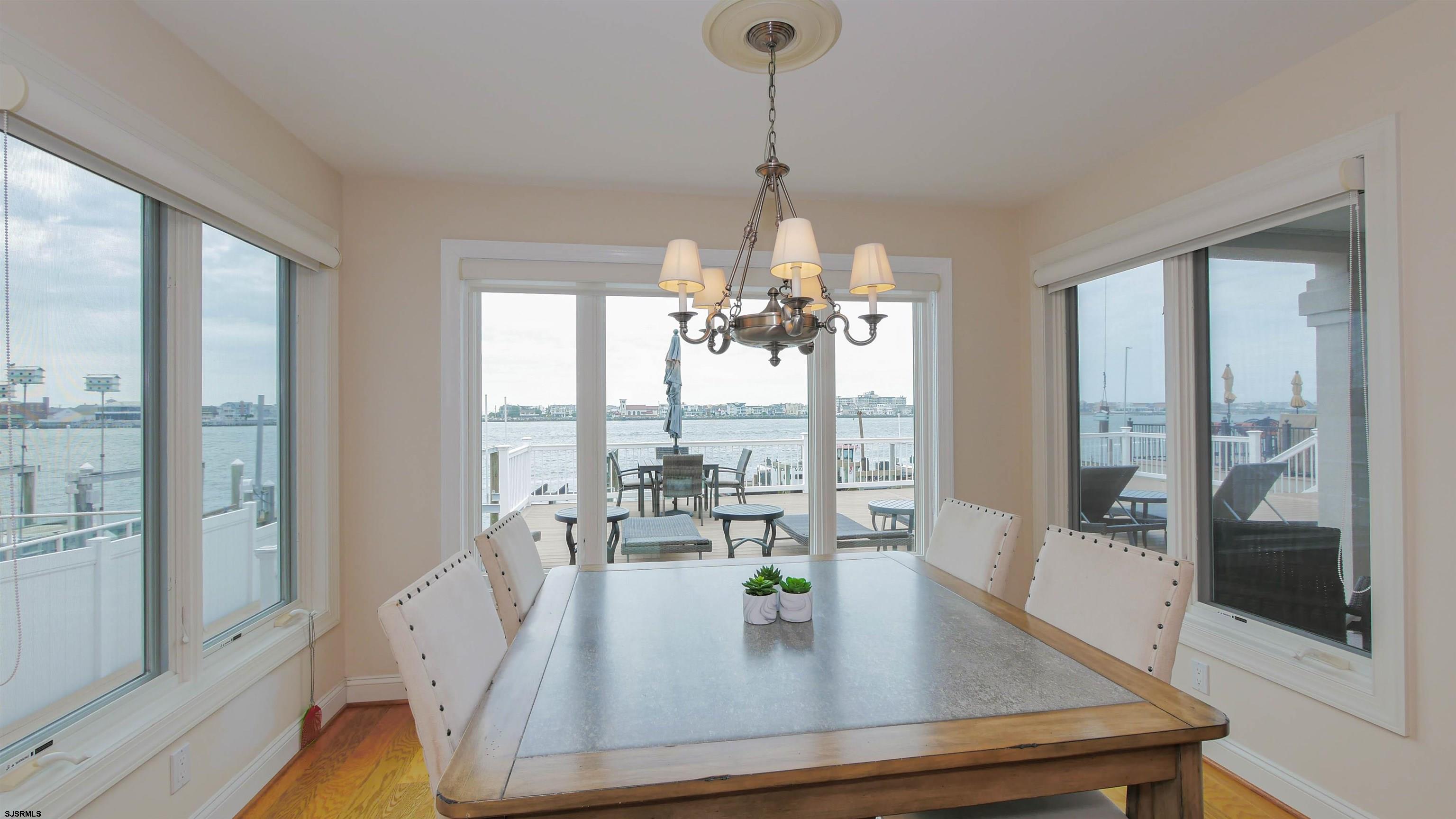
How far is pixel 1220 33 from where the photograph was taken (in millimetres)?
1900

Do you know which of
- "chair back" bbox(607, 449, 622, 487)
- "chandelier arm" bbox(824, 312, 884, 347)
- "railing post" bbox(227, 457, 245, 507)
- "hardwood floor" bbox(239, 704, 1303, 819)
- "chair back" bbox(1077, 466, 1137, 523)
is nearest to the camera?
"chandelier arm" bbox(824, 312, 884, 347)

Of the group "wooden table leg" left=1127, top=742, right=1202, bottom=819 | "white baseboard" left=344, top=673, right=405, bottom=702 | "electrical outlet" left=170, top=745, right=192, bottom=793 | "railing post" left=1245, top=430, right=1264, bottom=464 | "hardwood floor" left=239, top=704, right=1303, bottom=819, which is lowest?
"hardwood floor" left=239, top=704, right=1303, bottom=819

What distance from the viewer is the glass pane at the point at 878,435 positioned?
353cm

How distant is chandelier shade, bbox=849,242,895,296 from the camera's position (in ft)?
5.60

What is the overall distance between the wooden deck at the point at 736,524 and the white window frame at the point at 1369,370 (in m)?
1.47

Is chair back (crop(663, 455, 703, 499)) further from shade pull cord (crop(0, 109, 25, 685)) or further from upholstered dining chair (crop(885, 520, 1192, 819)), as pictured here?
shade pull cord (crop(0, 109, 25, 685))

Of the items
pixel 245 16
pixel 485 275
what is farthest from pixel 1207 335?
pixel 245 16

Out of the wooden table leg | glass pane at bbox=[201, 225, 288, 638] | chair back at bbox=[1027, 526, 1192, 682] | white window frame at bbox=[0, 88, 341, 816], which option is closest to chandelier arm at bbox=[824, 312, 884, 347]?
chair back at bbox=[1027, 526, 1192, 682]

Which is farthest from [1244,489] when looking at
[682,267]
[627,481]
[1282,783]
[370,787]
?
[370,787]

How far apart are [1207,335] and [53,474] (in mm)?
3875

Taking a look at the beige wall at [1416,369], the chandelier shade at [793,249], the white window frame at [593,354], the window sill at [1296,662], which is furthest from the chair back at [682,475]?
the beige wall at [1416,369]

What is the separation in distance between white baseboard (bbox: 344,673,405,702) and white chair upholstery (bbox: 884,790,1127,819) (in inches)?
102

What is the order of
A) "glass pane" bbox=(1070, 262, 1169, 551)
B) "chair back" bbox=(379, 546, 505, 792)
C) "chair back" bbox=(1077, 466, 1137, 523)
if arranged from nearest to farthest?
"chair back" bbox=(379, 546, 505, 792)
"glass pane" bbox=(1070, 262, 1169, 551)
"chair back" bbox=(1077, 466, 1137, 523)

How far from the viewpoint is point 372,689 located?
2.96m
